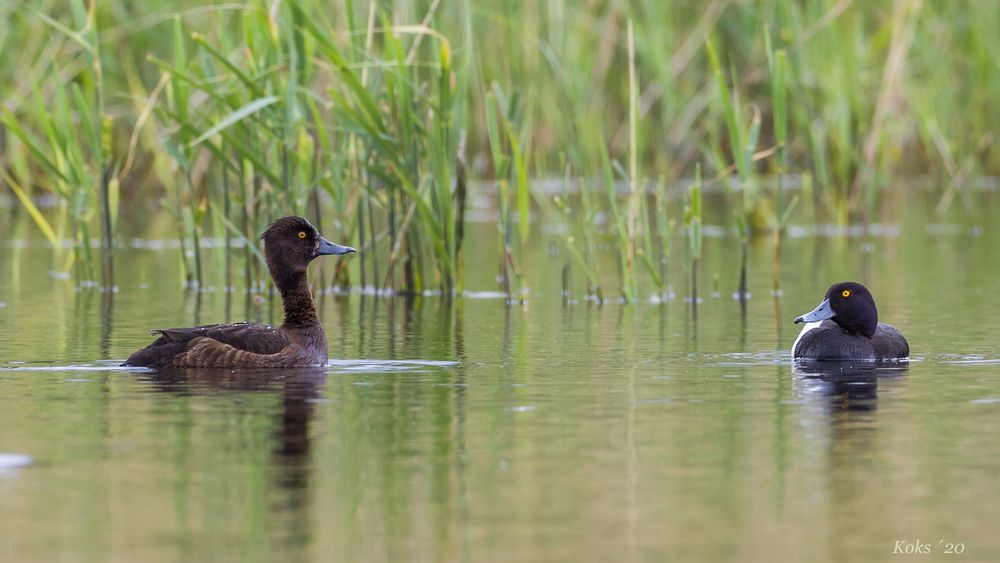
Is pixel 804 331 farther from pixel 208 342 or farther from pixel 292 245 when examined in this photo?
pixel 208 342

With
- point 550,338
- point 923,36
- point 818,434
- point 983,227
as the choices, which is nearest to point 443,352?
point 550,338

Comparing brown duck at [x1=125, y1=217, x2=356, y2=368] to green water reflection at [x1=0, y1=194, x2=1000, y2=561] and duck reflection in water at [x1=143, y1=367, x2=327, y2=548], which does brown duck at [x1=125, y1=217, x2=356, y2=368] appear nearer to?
duck reflection in water at [x1=143, y1=367, x2=327, y2=548]

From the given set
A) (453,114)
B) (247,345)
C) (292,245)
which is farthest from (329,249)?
(453,114)

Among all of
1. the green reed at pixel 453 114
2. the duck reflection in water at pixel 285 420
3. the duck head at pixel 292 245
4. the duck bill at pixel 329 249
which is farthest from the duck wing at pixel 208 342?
the green reed at pixel 453 114

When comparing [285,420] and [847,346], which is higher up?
[847,346]

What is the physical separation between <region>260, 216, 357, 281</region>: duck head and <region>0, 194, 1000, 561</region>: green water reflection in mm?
670

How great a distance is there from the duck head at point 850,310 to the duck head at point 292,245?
9.87 ft

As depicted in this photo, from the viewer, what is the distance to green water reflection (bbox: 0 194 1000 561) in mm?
6441

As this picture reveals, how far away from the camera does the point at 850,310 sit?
11.7 m

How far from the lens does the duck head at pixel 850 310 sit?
11641 mm

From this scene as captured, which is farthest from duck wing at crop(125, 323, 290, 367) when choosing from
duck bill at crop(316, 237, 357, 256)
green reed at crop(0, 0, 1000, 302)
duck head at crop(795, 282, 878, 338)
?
duck head at crop(795, 282, 878, 338)

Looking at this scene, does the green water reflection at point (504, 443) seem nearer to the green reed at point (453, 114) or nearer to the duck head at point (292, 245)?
the duck head at point (292, 245)

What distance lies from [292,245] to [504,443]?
149 inches

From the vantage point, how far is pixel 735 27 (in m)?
24.5
